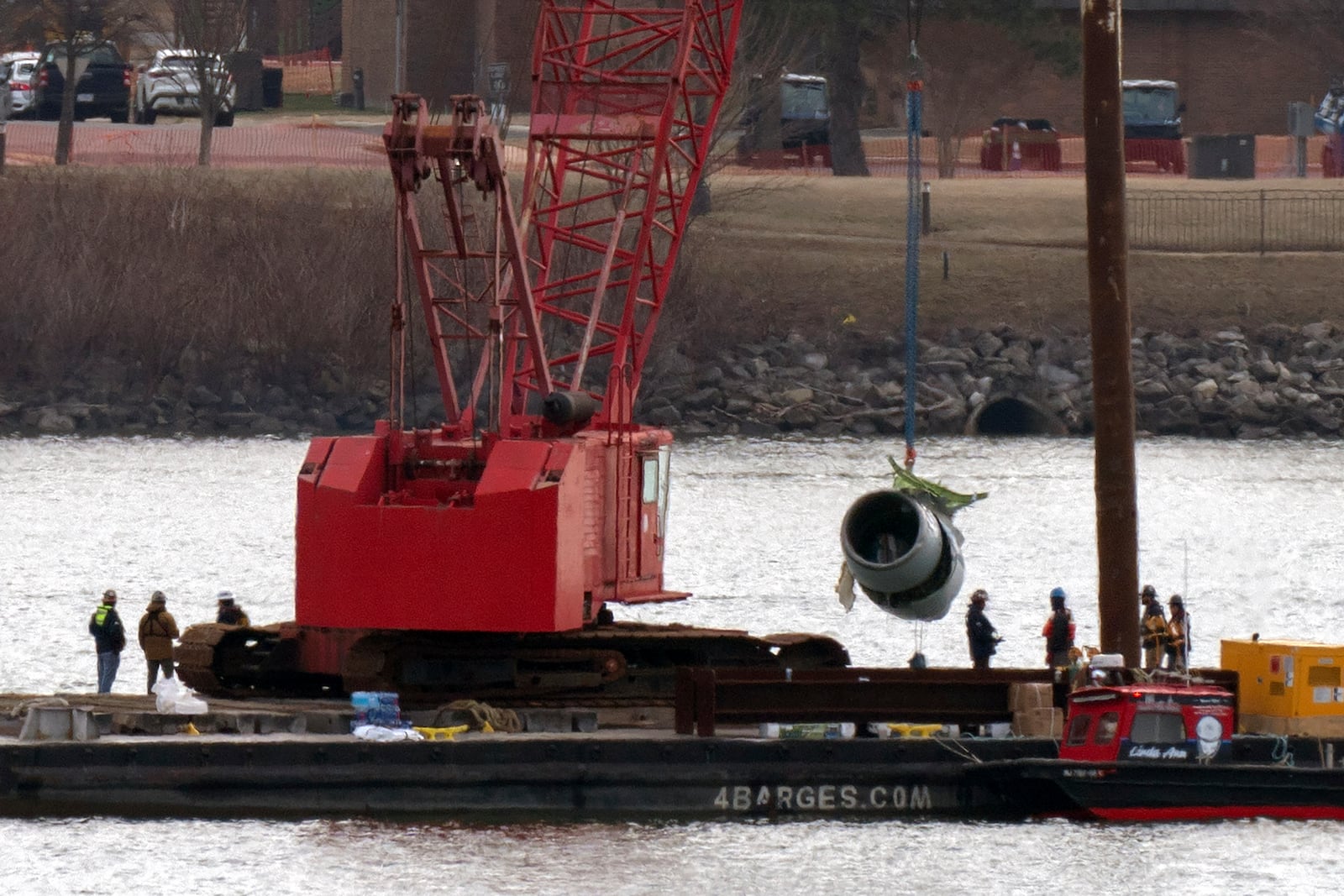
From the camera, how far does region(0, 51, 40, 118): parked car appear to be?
8962 cm

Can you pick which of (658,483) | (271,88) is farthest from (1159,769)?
(271,88)

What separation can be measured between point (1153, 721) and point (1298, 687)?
1.84 meters

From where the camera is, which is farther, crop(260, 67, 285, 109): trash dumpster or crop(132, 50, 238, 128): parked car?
crop(260, 67, 285, 109): trash dumpster

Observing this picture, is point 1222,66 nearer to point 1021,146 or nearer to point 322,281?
point 1021,146

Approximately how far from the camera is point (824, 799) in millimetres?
26500

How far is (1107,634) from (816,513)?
106 ft

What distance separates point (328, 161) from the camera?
273 feet

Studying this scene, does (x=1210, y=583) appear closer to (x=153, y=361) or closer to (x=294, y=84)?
(x=153, y=361)

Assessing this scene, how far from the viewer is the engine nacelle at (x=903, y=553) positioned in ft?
88.9

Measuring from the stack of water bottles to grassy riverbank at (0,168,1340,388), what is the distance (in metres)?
50.7

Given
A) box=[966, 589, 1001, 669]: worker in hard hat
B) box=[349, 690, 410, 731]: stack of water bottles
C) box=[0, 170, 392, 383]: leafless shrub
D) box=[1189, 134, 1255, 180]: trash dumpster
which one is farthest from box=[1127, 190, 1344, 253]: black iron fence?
box=[349, 690, 410, 731]: stack of water bottles

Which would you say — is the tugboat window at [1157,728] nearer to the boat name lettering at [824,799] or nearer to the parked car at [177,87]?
the boat name lettering at [824,799]

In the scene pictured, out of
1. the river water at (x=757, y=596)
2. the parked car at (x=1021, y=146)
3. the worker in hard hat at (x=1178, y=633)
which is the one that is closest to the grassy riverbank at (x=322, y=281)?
the river water at (x=757, y=596)

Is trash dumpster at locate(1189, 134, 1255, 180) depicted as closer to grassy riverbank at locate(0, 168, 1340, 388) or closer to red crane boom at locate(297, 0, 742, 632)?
grassy riverbank at locate(0, 168, 1340, 388)
